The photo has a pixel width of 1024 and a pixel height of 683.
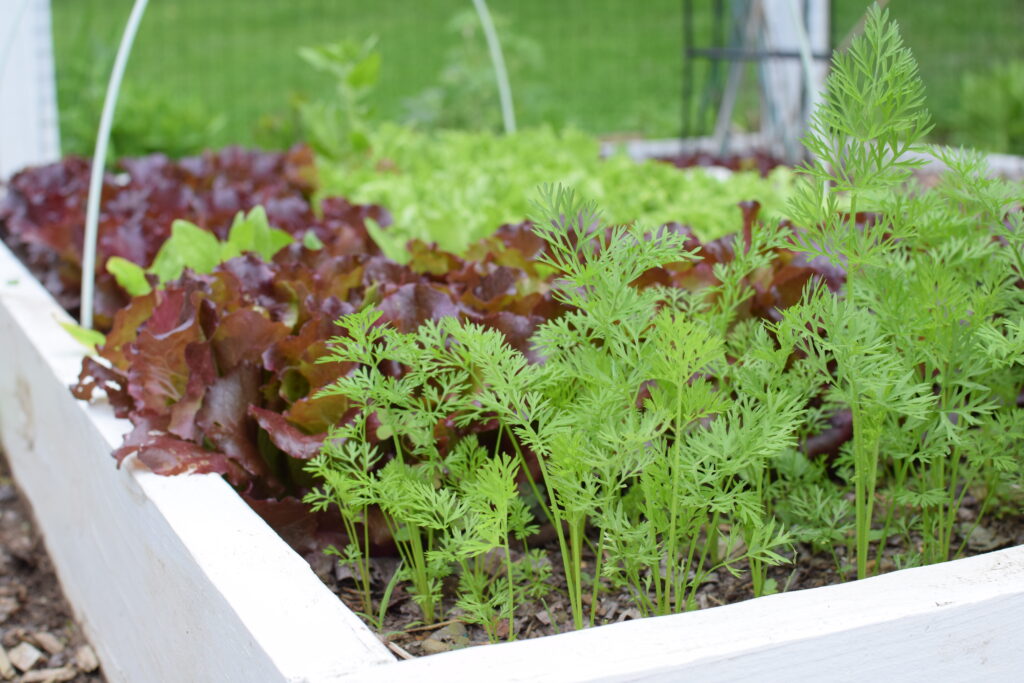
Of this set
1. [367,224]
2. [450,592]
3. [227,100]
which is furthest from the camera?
[227,100]

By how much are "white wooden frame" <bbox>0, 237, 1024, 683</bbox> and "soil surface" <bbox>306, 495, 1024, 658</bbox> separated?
0.21 metres

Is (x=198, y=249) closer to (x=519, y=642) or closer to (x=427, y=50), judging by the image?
(x=519, y=642)

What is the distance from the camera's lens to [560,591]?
154 cm

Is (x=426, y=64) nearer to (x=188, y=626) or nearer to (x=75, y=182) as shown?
(x=75, y=182)

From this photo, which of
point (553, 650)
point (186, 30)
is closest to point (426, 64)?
point (186, 30)

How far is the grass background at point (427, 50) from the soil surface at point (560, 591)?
4.32 meters

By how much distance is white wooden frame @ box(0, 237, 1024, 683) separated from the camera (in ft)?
3.44

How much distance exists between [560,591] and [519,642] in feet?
1.55

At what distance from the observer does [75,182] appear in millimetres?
3691

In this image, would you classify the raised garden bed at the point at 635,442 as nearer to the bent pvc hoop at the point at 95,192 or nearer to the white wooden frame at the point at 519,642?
the white wooden frame at the point at 519,642

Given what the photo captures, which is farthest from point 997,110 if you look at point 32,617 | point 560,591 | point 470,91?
point 32,617

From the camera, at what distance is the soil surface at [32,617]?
6.63 ft

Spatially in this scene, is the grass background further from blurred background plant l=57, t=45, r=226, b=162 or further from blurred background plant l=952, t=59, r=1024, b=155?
blurred background plant l=952, t=59, r=1024, b=155

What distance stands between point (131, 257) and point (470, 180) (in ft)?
3.43
